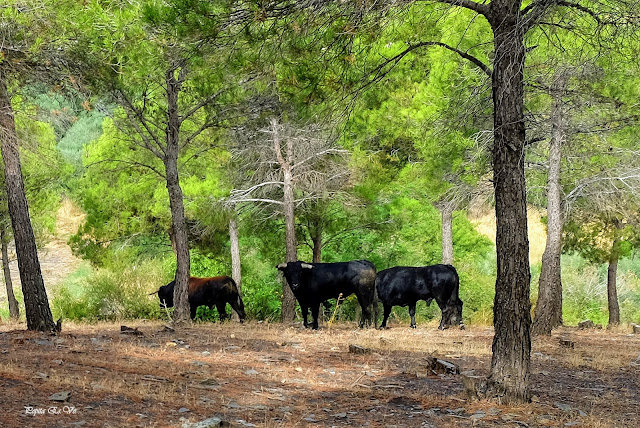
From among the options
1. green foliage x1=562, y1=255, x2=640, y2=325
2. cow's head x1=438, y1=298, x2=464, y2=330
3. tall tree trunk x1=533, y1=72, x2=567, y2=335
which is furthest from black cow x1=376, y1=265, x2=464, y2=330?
green foliage x1=562, y1=255, x2=640, y2=325

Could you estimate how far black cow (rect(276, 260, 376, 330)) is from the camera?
19453 millimetres

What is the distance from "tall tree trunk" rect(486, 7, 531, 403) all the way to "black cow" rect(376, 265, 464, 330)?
38.2 feet

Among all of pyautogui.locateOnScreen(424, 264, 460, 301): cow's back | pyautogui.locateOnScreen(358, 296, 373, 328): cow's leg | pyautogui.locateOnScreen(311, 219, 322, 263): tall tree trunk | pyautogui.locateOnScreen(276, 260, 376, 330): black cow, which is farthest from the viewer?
pyautogui.locateOnScreen(311, 219, 322, 263): tall tree trunk

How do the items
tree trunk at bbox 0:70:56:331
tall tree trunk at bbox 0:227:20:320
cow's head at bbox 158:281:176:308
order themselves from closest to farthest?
tree trunk at bbox 0:70:56:331 → cow's head at bbox 158:281:176:308 → tall tree trunk at bbox 0:227:20:320

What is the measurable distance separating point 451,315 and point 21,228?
1255 cm

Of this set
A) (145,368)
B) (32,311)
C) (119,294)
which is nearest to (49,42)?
(32,311)

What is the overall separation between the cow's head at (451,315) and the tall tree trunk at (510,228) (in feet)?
37.1

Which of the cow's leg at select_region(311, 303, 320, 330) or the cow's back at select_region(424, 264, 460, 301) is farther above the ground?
the cow's back at select_region(424, 264, 460, 301)

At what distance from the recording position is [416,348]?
1416 cm

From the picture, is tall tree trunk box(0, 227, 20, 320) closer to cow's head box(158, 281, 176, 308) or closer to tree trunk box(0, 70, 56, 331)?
cow's head box(158, 281, 176, 308)

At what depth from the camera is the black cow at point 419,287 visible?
20.5 meters

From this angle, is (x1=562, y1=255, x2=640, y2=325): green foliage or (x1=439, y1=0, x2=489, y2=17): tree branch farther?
(x1=562, y1=255, x2=640, y2=325): green foliage

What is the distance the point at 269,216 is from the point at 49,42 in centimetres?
1170

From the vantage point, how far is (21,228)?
12.9 m
